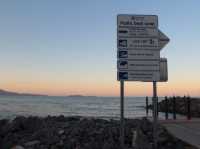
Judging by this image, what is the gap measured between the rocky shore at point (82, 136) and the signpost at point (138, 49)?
1.71 metres

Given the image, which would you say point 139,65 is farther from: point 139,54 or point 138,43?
point 138,43

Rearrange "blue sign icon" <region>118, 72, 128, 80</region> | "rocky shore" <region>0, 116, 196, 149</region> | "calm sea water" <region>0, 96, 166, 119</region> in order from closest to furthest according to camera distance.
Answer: "blue sign icon" <region>118, 72, 128, 80</region> → "rocky shore" <region>0, 116, 196, 149</region> → "calm sea water" <region>0, 96, 166, 119</region>

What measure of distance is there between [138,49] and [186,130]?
6.63 metres

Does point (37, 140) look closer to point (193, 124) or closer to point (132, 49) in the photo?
point (132, 49)

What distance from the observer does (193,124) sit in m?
19.7

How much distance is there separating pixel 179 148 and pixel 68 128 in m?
4.03

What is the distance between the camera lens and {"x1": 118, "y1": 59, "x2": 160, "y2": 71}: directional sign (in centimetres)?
1151

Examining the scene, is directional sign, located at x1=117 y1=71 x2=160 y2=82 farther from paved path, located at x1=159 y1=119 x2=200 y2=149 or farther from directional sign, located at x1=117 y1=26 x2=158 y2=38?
paved path, located at x1=159 y1=119 x2=200 y2=149

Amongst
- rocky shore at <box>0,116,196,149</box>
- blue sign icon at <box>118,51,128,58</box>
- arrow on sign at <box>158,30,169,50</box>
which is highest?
arrow on sign at <box>158,30,169,50</box>

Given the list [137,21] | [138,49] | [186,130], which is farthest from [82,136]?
[186,130]

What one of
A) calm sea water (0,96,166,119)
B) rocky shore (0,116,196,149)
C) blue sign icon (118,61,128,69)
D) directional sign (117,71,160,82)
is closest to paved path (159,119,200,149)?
rocky shore (0,116,196,149)

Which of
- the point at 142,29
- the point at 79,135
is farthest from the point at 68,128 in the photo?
the point at 142,29

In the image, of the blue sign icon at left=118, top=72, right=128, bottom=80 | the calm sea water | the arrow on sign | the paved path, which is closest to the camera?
the blue sign icon at left=118, top=72, right=128, bottom=80

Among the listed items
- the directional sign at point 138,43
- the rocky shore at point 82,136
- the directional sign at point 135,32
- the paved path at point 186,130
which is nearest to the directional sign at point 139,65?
the directional sign at point 138,43
